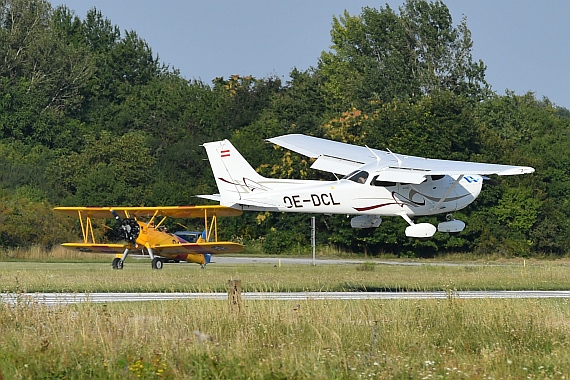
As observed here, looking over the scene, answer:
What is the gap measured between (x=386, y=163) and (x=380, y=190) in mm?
1074

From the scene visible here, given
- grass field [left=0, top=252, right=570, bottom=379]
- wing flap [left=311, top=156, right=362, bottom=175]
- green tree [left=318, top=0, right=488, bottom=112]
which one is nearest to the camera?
grass field [left=0, top=252, right=570, bottom=379]

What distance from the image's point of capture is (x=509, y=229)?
60375 mm

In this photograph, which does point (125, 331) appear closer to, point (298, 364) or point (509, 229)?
point (298, 364)

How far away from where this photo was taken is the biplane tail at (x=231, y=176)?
3195 centimetres

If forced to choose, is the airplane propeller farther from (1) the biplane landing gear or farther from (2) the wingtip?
(2) the wingtip

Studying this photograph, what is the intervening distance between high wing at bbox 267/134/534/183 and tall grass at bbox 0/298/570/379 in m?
10.7

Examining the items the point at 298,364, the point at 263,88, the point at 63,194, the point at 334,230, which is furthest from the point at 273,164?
the point at 298,364

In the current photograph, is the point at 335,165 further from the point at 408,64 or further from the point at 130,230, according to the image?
the point at 408,64

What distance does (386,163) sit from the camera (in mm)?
29719

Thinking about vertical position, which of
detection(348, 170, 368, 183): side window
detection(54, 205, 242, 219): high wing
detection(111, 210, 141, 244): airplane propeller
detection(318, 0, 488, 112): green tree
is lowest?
detection(111, 210, 141, 244): airplane propeller

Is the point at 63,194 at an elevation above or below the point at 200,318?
above

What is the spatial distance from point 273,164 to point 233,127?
47.3 feet

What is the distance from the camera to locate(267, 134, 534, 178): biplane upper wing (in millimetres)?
28312

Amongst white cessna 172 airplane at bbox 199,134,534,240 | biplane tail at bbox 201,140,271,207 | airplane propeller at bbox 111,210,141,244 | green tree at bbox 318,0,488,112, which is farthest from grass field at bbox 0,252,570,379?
green tree at bbox 318,0,488,112
